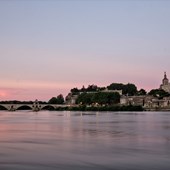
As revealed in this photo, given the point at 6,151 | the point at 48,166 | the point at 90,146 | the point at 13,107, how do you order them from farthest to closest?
the point at 13,107 < the point at 90,146 < the point at 6,151 < the point at 48,166

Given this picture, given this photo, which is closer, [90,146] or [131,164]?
[131,164]

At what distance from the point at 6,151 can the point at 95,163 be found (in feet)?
22.0

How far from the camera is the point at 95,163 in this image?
59.5 feet

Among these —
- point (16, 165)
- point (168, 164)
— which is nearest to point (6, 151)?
point (16, 165)

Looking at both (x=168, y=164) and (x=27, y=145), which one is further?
(x=27, y=145)

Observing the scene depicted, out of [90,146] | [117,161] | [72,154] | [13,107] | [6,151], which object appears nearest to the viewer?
[117,161]

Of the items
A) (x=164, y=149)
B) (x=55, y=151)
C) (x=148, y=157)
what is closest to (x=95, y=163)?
(x=148, y=157)

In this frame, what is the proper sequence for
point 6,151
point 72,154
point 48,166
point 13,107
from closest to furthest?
point 48,166
point 72,154
point 6,151
point 13,107

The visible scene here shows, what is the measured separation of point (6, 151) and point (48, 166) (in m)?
5.99

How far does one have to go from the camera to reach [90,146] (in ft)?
80.7

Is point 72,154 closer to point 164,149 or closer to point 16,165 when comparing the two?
point 16,165

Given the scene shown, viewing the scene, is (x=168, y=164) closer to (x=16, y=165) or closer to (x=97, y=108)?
(x=16, y=165)

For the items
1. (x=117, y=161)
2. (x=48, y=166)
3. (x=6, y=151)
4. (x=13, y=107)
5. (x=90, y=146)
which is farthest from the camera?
(x=13, y=107)

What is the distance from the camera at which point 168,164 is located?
57.8ft
